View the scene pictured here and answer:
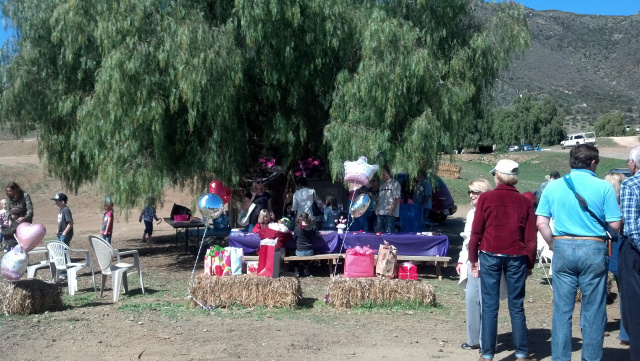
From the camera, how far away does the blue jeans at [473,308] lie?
6.26 metres

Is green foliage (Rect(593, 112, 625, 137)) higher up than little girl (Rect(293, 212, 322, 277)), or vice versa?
green foliage (Rect(593, 112, 625, 137))

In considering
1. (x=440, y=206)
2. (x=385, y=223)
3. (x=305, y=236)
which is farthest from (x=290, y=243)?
(x=440, y=206)

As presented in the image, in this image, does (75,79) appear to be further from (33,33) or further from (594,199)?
(594,199)

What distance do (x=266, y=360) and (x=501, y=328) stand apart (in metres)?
2.84

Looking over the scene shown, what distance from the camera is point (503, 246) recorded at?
5.54 m

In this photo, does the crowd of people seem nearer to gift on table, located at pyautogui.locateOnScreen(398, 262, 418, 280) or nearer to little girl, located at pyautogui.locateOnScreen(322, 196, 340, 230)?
gift on table, located at pyautogui.locateOnScreen(398, 262, 418, 280)

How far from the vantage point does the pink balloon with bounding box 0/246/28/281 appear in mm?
7660

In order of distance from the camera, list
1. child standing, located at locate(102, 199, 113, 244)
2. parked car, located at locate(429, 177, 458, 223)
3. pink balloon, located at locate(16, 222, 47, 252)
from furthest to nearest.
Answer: parked car, located at locate(429, 177, 458, 223) → child standing, located at locate(102, 199, 113, 244) → pink balloon, located at locate(16, 222, 47, 252)

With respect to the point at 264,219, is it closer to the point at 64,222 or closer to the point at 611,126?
the point at 64,222

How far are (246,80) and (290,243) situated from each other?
333 centimetres

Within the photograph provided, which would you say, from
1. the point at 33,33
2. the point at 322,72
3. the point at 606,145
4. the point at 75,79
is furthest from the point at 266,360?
the point at 606,145

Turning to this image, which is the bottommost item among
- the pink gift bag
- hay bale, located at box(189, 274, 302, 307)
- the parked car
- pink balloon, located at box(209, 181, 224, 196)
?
the parked car

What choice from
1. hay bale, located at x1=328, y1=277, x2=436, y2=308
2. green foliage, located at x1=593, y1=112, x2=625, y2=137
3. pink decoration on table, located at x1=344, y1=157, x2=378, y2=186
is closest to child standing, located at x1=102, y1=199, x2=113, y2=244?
pink decoration on table, located at x1=344, y1=157, x2=378, y2=186

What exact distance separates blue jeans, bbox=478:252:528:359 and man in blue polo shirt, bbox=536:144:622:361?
1.30 ft
